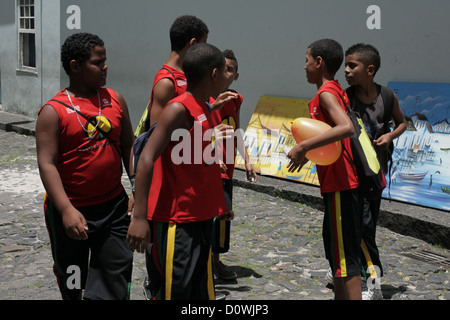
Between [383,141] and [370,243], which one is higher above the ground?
[383,141]

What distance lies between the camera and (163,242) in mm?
3035

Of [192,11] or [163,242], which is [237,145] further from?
[192,11]

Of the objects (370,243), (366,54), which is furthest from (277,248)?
(366,54)

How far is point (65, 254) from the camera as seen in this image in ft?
10.9

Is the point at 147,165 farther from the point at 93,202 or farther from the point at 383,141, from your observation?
the point at 383,141

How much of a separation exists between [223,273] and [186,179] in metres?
1.97

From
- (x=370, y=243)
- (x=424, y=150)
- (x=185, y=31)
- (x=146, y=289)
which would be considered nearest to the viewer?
(x=185, y=31)

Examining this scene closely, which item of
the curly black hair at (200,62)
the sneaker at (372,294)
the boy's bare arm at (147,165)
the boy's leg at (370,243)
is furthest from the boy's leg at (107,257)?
the sneaker at (372,294)

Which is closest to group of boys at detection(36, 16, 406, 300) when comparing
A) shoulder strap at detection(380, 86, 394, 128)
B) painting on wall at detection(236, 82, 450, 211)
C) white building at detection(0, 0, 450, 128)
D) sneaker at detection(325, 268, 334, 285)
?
shoulder strap at detection(380, 86, 394, 128)

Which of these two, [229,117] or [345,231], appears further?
[229,117]

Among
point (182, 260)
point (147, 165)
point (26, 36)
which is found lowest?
point (182, 260)

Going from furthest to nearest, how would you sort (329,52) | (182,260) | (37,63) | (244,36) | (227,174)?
1. (37,63)
2. (244,36)
3. (227,174)
4. (329,52)
5. (182,260)

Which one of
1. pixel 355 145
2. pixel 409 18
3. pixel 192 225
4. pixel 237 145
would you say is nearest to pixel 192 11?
pixel 409 18

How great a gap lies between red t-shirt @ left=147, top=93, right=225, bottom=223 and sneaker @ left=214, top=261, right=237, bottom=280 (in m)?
1.83
